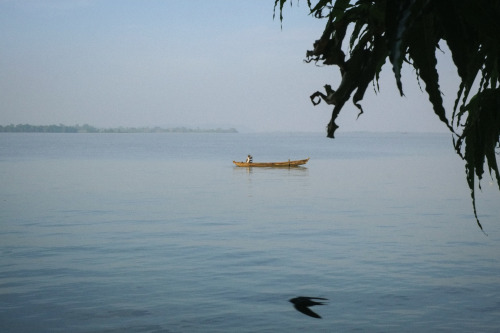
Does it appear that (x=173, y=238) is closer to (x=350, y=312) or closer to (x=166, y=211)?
(x=166, y=211)

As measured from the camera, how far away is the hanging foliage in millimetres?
1407

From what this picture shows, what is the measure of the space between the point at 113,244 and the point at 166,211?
38.9 ft

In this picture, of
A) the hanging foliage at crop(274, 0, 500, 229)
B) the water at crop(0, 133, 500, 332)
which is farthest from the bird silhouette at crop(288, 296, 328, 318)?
the hanging foliage at crop(274, 0, 500, 229)

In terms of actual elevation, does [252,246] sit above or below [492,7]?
below

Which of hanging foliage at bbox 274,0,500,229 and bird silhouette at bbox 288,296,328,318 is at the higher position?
hanging foliage at bbox 274,0,500,229

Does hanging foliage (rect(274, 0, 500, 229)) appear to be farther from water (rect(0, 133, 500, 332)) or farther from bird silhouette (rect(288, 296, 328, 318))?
bird silhouette (rect(288, 296, 328, 318))

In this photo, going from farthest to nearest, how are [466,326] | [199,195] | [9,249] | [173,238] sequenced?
[199,195] < [173,238] < [9,249] < [466,326]

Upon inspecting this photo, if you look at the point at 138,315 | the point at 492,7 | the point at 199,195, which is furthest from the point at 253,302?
the point at 199,195

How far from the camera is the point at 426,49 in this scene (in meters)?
1.67

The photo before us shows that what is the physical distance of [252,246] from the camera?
26.2m

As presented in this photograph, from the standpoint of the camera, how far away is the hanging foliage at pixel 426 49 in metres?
1.41

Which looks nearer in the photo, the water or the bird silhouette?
the water

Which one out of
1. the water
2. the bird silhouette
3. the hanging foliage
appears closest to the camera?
the hanging foliage

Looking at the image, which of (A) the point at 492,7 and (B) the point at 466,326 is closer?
(A) the point at 492,7
